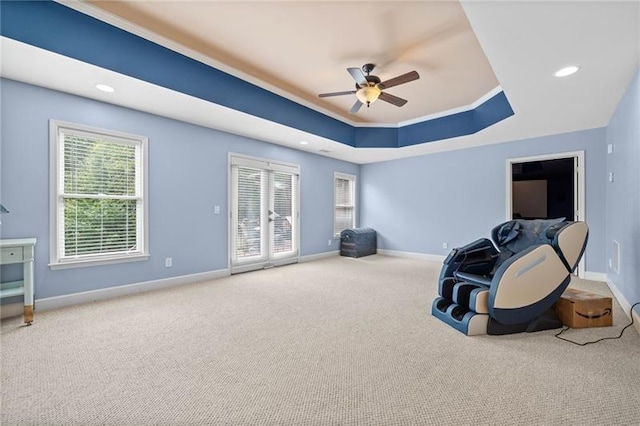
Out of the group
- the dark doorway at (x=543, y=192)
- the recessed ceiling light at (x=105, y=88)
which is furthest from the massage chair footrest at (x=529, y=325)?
the dark doorway at (x=543, y=192)

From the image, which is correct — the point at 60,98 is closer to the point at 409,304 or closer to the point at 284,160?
the point at 284,160

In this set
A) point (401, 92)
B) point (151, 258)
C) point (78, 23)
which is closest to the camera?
point (78, 23)

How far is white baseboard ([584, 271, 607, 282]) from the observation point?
4332 mm

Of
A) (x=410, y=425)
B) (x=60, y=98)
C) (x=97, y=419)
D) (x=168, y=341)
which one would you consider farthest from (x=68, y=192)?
(x=410, y=425)

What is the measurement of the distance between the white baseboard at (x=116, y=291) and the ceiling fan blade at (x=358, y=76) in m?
→ 3.57

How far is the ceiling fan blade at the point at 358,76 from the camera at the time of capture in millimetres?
3060

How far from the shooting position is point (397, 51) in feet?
10.3

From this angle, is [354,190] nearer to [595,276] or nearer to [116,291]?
[595,276]

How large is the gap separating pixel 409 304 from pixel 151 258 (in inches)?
137

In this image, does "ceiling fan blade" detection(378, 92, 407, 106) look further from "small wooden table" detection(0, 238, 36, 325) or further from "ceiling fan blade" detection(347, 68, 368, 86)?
"small wooden table" detection(0, 238, 36, 325)

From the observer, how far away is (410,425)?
1.44 metres

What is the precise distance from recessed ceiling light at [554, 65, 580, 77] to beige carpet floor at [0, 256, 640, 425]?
2.44 meters

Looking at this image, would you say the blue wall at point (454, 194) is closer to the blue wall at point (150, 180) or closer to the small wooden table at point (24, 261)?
the blue wall at point (150, 180)

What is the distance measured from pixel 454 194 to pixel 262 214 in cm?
405
